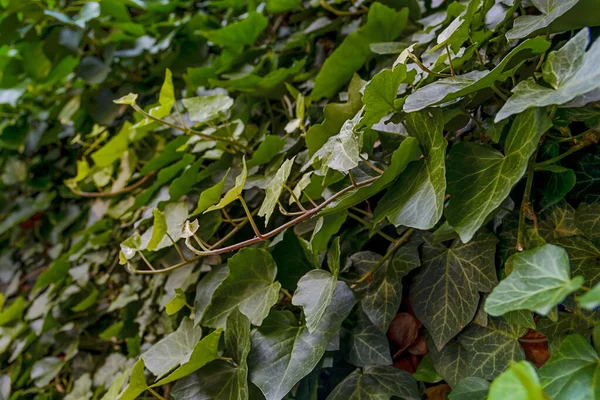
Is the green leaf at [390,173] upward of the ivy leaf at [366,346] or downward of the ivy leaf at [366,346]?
upward

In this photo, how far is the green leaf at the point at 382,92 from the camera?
0.50 meters

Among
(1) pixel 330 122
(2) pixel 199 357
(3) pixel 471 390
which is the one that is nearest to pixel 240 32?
(1) pixel 330 122

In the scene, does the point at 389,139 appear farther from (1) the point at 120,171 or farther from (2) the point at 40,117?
(2) the point at 40,117

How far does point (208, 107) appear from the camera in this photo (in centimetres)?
78

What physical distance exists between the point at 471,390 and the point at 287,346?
0.70 ft

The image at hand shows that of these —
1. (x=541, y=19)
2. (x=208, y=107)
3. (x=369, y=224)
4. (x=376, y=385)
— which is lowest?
(x=376, y=385)

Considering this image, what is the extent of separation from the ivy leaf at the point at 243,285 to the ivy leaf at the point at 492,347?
0.25 meters

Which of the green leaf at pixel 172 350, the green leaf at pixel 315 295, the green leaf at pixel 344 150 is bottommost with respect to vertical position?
the green leaf at pixel 172 350

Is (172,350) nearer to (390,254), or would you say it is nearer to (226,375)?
(226,375)

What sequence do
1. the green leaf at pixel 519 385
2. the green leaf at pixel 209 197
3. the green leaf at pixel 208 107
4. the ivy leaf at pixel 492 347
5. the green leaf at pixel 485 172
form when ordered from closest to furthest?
1. the green leaf at pixel 519 385
2. the green leaf at pixel 485 172
3. the ivy leaf at pixel 492 347
4. the green leaf at pixel 209 197
5. the green leaf at pixel 208 107

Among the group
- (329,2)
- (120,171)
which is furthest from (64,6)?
(329,2)

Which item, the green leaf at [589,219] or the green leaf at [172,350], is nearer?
the green leaf at [589,219]

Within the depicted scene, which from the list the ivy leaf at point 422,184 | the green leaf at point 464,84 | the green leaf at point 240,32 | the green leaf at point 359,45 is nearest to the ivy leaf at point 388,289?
the ivy leaf at point 422,184

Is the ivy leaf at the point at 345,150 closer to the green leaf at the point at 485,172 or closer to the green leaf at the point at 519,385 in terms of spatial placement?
the green leaf at the point at 485,172
